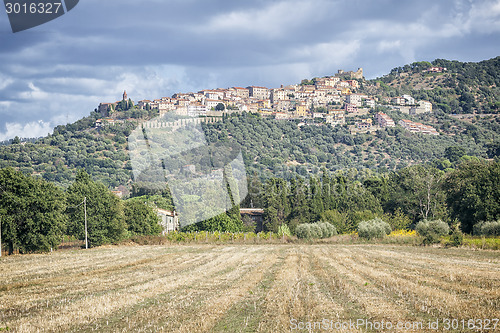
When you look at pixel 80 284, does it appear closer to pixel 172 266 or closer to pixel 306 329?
pixel 172 266

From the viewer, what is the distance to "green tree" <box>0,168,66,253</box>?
44.4 meters

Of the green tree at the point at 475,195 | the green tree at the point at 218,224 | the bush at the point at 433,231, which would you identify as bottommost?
the green tree at the point at 218,224

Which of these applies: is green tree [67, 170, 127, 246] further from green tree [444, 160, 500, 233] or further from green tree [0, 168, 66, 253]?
green tree [444, 160, 500, 233]

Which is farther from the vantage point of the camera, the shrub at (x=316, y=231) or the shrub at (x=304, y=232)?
the shrub at (x=316, y=231)

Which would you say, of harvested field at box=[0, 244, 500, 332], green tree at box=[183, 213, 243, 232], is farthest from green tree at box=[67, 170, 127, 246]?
harvested field at box=[0, 244, 500, 332]

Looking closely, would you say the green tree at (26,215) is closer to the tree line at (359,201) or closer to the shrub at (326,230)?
the shrub at (326,230)

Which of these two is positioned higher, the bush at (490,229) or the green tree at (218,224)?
the bush at (490,229)

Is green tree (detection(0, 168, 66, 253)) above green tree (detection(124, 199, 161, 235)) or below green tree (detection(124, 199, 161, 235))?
above

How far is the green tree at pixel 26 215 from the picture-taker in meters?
44.4

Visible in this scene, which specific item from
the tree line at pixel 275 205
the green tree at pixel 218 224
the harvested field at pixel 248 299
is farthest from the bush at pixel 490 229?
the green tree at pixel 218 224

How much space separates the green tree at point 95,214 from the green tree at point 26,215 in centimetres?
1291

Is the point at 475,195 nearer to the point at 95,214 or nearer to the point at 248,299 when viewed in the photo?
the point at 95,214

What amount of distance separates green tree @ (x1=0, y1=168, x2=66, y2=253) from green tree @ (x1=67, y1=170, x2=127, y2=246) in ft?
42.4

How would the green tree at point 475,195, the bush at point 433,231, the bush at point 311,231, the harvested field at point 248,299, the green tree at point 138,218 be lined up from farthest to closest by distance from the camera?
the green tree at point 138,218 < the bush at point 311,231 < the green tree at point 475,195 < the bush at point 433,231 < the harvested field at point 248,299
